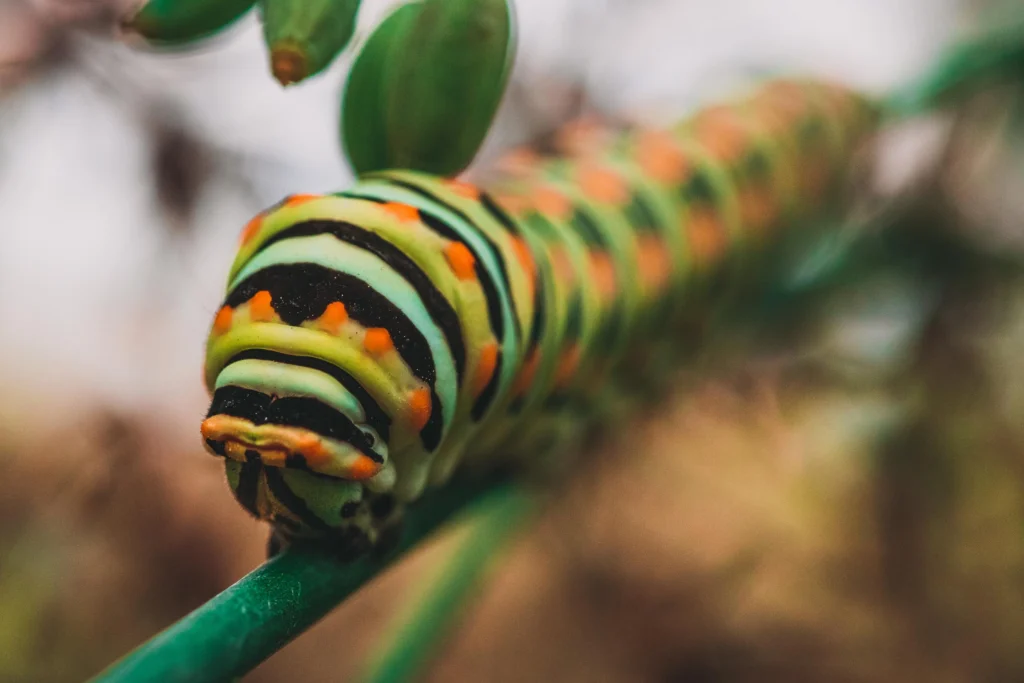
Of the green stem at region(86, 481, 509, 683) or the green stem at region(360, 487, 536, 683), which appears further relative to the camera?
the green stem at region(360, 487, 536, 683)

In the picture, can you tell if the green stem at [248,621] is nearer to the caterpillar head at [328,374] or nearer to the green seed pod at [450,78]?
the caterpillar head at [328,374]

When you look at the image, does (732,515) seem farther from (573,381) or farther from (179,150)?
(179,150)

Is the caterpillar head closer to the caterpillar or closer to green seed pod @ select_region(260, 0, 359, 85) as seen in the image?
the caterpillar

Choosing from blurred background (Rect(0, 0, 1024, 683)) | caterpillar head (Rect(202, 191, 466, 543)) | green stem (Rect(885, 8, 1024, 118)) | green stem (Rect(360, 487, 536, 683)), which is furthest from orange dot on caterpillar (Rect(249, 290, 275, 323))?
green stem (Rect(885, 8, 1024, 118))

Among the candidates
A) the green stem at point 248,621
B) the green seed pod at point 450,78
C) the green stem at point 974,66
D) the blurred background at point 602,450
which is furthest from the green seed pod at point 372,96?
the green stem at point 974,66

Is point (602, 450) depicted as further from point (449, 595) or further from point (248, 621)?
point (248, 621)

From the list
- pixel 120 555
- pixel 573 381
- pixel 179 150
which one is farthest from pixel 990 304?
pixel 120 555
